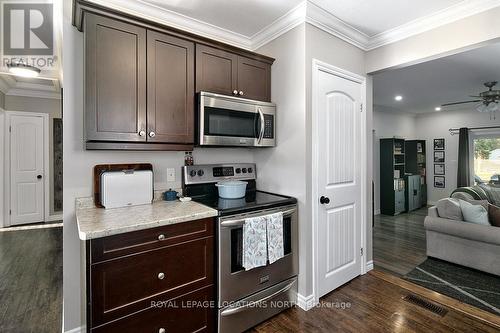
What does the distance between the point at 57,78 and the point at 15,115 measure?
1586 mm

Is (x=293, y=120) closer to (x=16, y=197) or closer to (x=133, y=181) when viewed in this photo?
(x=133, y=181)

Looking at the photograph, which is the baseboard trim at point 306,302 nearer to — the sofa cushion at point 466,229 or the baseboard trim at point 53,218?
the sofa cushion at point 466,229

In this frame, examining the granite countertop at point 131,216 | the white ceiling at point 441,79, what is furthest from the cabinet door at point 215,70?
the white ceiling at point 441,79

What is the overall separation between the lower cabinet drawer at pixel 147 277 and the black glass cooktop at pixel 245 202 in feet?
0.80

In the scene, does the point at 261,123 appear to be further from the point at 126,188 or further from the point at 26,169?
the point at 26,169

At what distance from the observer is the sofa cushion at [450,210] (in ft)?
10.4

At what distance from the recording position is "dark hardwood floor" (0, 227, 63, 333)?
2020 millimetres

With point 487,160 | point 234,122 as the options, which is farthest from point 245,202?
point 487,160

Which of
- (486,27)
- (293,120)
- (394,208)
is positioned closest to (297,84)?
(293,120)

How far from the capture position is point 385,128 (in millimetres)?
6344

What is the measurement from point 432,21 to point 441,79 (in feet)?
7.34

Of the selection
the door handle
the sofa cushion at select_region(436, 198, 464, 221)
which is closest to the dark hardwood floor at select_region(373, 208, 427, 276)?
the sofa cushion at select_region(436, 198, 464, 221)

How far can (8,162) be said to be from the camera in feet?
15.0

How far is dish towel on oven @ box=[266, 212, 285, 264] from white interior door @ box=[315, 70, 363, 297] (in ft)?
1.43
